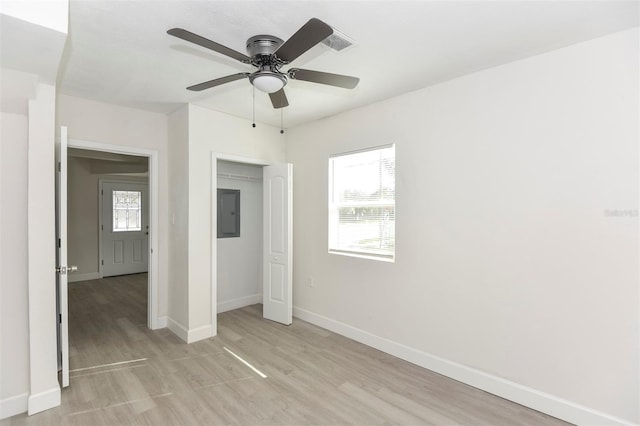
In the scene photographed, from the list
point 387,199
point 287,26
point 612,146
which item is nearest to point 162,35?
point 287,26

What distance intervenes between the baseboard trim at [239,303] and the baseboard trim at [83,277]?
402cm

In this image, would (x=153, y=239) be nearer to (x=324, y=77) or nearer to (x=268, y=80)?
(x=268, y=80)

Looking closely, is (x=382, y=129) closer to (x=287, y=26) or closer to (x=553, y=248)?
(x=287, y=26)

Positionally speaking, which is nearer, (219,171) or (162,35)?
(162,35)

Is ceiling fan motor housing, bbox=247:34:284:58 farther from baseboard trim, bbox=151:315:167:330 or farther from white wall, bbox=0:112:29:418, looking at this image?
baseboard trim, bbox=151:315:167:330

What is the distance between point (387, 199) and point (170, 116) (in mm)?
2863

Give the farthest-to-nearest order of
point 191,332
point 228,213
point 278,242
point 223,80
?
point 228,213 → point 278,242 → point 191,332 → point 223,80

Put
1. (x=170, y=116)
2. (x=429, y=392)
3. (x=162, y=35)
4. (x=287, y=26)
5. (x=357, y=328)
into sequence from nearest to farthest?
(x=287, y=26) < (x=162, y=35) < (x=429, y=392) < (x=357, y=328) < (x=170, y=116)

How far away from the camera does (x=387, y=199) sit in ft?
11.2

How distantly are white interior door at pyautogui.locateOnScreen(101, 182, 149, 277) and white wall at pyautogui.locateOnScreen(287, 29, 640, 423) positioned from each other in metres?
6.15

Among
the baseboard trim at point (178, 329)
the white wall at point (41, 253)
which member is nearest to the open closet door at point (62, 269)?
the white wall at point (41, 253)

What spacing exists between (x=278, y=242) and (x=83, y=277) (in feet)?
16.8

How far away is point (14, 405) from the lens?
7.47 ft

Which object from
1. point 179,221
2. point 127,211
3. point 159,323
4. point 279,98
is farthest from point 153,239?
point 127,211
